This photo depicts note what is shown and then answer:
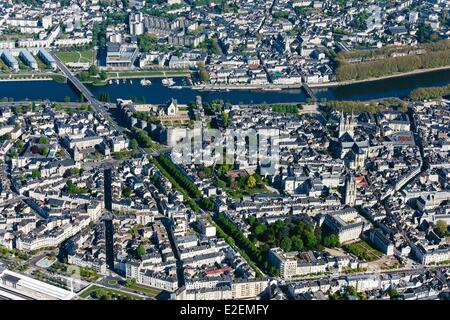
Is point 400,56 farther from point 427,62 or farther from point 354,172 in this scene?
point 354,172

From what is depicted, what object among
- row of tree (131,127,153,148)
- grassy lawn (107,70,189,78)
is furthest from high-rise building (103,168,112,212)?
grassy lawn (107,70,189,78)

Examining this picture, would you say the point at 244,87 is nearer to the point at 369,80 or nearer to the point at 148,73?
the point at 148,73

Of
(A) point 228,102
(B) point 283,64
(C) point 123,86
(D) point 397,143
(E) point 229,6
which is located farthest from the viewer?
(E) point 229,6

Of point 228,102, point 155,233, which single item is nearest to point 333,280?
point 155,233

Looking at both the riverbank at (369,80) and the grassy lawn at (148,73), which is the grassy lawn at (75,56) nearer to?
the grassy lawn at (148,73)

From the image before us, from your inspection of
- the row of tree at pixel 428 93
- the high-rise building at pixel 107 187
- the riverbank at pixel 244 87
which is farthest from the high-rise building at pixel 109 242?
the row of tree at pixel 428 93
